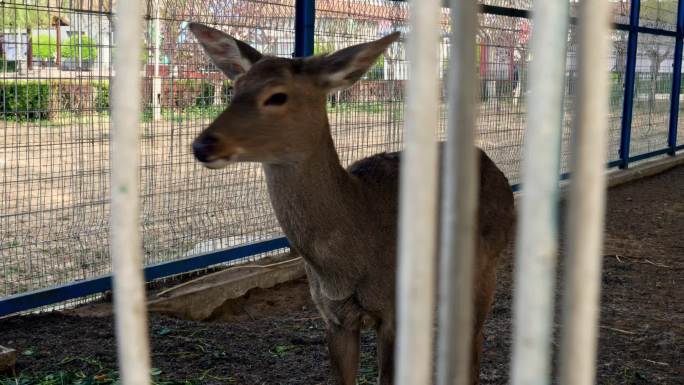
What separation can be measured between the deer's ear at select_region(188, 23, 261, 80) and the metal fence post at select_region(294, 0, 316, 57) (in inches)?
75.6

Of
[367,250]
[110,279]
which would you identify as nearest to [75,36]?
[110,279]

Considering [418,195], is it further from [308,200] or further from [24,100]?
[24,100]

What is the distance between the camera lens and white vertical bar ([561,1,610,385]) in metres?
1.03

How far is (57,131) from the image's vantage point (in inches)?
179

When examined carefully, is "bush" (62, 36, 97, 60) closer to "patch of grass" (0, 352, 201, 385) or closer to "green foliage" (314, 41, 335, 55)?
→ "patch of grass" (0, 352, 201, 385)

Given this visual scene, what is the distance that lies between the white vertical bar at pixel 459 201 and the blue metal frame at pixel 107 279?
145 inches

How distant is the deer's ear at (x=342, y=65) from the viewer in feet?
11.4

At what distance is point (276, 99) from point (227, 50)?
493mm

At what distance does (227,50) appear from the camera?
3.75m

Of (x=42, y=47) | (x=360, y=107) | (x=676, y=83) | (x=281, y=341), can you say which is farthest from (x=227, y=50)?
(x=676, y=83)

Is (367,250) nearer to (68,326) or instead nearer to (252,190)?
(68,326)

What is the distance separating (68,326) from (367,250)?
188 centimetres

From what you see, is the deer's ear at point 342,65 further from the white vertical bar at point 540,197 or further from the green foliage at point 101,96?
the white vertical bar at point 540,197

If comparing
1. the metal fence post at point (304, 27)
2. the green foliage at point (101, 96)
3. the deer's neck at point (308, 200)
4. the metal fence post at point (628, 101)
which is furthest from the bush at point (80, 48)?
the metal fence post at point (628, 101)
